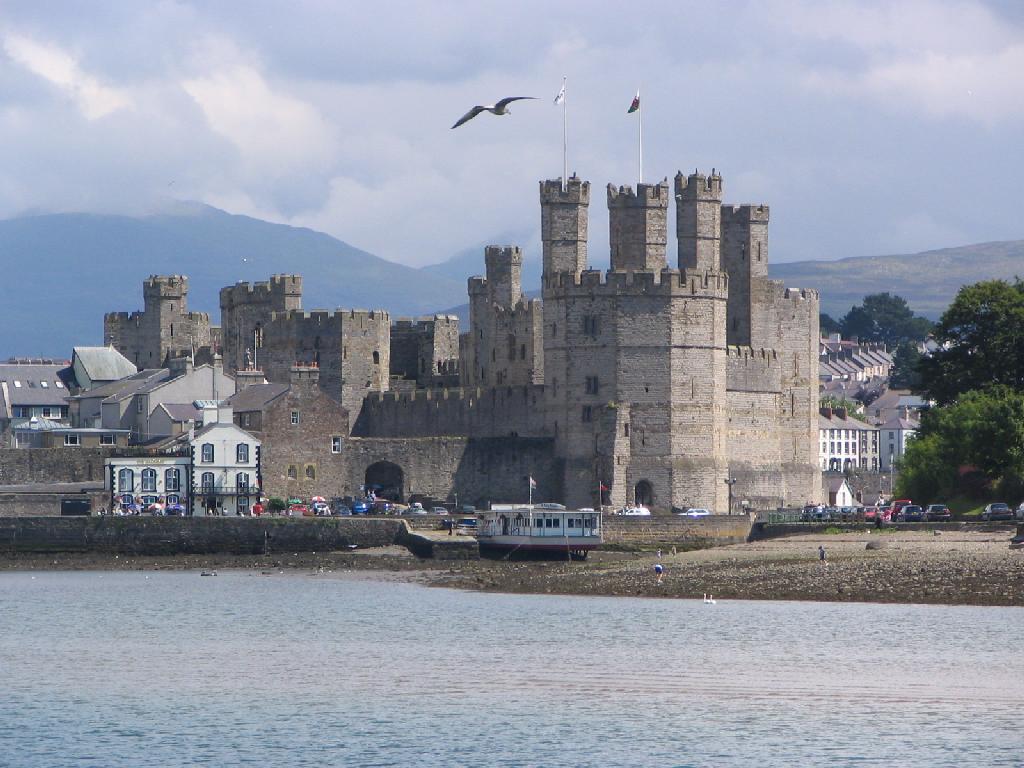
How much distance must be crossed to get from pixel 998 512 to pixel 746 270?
822 inches

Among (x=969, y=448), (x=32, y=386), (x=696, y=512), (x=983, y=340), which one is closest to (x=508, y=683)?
(x=969, y=448)

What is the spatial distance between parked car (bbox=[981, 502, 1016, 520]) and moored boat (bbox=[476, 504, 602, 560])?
11438mm

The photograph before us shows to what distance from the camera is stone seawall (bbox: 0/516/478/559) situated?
73062mm

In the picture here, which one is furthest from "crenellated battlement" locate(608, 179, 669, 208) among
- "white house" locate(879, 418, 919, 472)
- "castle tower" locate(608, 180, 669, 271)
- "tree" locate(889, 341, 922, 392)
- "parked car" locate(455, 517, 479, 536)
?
"tree" locate(889, 341, 922, 392)

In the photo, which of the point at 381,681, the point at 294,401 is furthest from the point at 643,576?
the point at 294,401

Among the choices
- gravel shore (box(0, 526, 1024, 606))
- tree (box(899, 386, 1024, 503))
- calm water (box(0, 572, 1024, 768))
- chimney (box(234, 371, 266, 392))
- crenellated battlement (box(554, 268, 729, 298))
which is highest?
crenellated battlement (box(554, 268, 729, 298))

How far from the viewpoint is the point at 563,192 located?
87.5 m

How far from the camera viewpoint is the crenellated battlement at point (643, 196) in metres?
83.1

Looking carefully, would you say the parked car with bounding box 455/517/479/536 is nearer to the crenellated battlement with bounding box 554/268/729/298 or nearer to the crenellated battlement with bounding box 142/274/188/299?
the crenellated battlement with bounding box 554/268/729/298

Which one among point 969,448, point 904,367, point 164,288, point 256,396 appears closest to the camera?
point 969,448

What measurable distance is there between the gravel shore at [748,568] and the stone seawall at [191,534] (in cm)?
52

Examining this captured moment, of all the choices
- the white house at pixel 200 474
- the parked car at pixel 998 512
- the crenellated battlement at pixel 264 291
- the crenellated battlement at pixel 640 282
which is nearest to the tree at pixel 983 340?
the crenellated battlement at pixel 640 282

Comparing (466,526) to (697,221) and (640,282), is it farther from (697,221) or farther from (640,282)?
(697,221)

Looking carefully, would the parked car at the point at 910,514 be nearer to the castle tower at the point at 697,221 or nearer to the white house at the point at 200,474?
the castle tower at the point at 697,221
